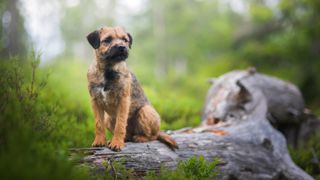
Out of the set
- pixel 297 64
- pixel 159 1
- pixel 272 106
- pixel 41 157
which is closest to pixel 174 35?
pixel 159 1

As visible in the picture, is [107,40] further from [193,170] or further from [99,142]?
[193,170]

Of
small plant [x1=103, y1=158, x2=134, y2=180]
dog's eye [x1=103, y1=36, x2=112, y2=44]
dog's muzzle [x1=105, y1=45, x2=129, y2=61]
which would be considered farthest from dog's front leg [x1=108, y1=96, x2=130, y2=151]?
dog's eye [x1=103, y1=36, x2=112, y2=44]

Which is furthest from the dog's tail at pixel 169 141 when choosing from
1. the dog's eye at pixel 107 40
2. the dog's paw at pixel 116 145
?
the dog's eye at pixel 107 40

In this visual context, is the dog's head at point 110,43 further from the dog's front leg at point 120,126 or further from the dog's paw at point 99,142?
the dog's paw at point 99,142

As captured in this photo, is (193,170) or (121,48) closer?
(193,170)

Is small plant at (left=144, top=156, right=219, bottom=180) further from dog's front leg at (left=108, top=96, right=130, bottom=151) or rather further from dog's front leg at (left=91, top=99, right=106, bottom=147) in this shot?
dog's front leg at (left=91, top=99, right=106, bottom=147)

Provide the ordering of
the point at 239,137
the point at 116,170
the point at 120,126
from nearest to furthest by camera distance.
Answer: the point at 116,170 < the point at 120,126 < the point at 239,137

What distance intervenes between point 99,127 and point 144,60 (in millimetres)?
35171

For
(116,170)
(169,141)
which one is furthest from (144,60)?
(116,170)

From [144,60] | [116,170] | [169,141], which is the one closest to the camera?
[116,170]

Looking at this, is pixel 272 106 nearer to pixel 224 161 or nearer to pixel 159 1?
pixel 224 161

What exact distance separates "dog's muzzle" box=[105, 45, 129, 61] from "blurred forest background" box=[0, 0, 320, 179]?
0.96 m

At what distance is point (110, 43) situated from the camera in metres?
6.17

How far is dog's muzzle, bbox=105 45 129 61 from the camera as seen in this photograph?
6012mm
